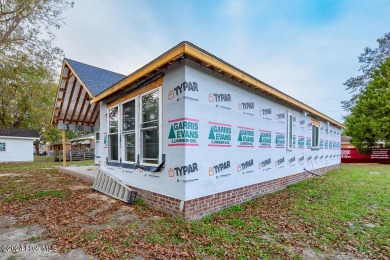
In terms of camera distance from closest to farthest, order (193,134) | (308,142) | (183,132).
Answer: (183,132), (193,134), (308,142)

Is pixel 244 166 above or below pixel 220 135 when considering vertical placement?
below

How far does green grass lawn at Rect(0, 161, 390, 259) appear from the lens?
2779mm

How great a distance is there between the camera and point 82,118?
10.6 metres

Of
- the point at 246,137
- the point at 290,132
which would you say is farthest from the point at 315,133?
the point at 246,137

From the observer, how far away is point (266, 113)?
6.32 meters

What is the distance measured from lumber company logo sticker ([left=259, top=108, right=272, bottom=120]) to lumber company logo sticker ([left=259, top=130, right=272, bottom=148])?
46 cm

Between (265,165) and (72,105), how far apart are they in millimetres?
8880

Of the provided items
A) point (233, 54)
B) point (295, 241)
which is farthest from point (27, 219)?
point (233, 54)

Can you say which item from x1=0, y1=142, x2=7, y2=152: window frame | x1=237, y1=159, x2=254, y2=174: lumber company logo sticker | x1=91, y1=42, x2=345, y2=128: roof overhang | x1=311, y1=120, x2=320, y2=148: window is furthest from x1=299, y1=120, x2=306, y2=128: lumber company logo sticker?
x1=0, y1=142, x2=7, y2=152: window frame

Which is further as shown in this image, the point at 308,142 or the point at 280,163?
the point at 308,142

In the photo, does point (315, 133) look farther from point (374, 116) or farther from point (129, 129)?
point (374, 116)

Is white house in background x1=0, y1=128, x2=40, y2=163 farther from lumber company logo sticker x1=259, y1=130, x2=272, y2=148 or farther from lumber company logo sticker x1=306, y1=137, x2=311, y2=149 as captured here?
lumber company logo sticker x1=306, y1=137, x2=311, y2=149

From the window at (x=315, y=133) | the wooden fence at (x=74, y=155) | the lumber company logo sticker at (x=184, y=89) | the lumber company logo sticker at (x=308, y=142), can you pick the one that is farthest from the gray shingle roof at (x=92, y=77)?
the wooden fence at (x=74, y=155)

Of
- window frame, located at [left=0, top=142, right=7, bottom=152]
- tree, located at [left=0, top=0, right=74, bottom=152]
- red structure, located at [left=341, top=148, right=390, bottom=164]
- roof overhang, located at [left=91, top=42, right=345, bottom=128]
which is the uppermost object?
tree, located at [left=0, top=0, right=74, bottom=152]
